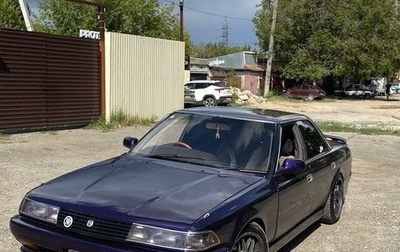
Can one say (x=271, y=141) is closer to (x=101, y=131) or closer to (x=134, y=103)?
(x=101, y=131)

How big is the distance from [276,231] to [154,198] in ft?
4.42

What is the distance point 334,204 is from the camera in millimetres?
6488

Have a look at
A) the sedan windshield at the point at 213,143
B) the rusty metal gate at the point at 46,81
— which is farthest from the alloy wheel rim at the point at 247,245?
the rusty metal gate at the point at 46,81

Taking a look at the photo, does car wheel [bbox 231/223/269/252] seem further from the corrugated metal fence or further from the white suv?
the white suv

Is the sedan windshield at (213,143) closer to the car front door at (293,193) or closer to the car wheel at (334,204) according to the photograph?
the car front door at (293,193)

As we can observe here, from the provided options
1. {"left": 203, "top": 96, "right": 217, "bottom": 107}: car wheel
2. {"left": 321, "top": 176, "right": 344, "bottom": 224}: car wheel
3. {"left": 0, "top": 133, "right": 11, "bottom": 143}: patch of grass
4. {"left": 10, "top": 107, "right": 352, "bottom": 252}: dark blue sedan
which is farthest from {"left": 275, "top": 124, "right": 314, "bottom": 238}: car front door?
{"left": 203, "top": 96, "right": 217, "bottom": 107}: car wheel

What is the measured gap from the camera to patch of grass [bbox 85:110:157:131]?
52.3 ft

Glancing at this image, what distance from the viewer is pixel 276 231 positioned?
457cm

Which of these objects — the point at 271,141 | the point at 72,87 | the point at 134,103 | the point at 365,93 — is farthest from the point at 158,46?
the point at 365,93

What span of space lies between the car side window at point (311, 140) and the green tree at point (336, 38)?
42018mm

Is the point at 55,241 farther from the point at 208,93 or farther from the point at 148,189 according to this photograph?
the point at 208,93

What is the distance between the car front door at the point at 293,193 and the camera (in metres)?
4.66

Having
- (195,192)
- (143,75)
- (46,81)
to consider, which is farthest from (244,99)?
(195,192)

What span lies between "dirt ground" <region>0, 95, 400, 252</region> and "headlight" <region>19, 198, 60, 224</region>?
112cm
